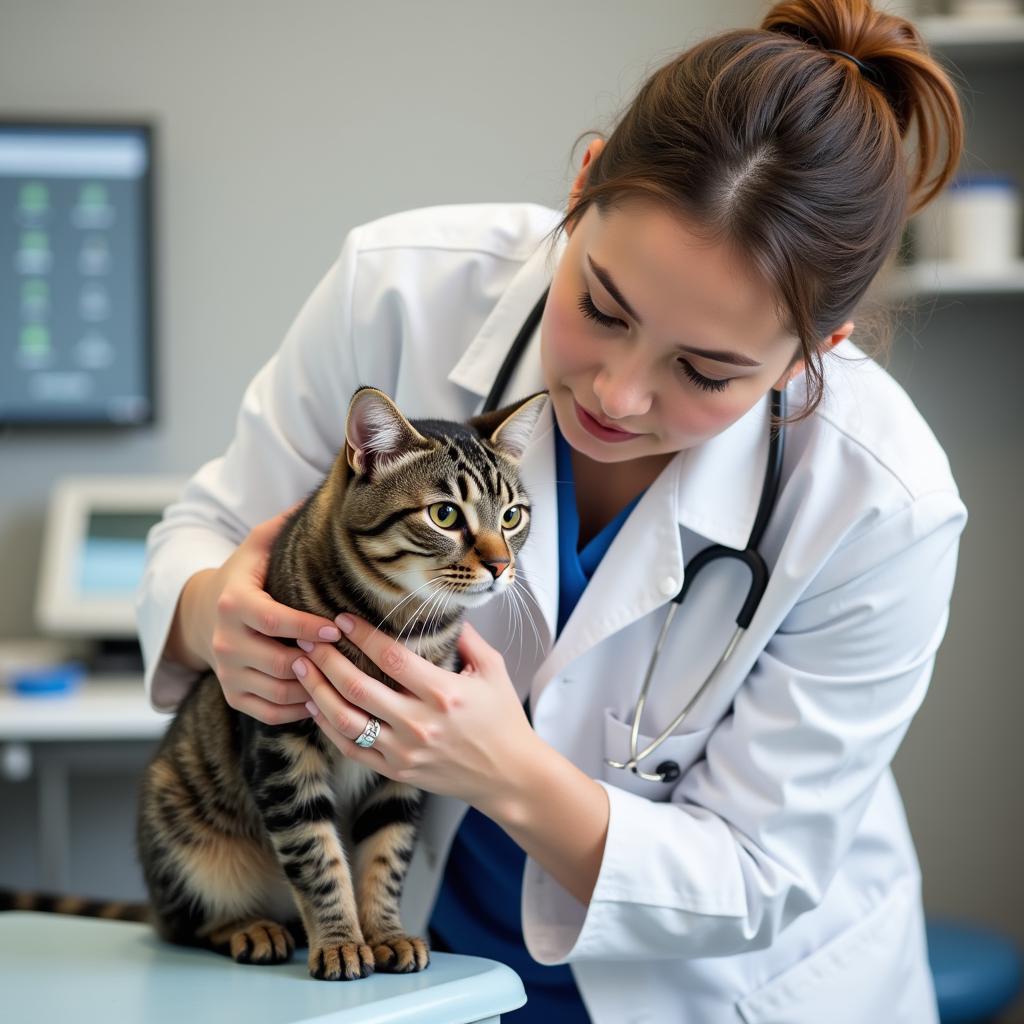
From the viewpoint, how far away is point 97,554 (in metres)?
2.56

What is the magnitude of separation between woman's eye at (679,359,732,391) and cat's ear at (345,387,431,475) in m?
0.23

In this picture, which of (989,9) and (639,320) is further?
(989,9)

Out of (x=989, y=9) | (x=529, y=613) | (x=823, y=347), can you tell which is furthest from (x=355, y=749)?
(x=989, y=9)

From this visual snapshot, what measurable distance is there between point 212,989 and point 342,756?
22cm

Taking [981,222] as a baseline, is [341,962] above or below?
below

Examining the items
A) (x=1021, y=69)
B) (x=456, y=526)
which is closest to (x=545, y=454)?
(x=456, y=526)

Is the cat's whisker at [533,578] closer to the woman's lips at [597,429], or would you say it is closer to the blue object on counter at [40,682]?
the woman's lips at [597,429]

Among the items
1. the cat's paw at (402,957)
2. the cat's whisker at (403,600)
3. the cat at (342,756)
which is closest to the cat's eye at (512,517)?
the cat at (342,756)

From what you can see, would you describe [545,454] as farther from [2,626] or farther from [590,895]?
[2,626]

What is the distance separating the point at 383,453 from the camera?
997 mm

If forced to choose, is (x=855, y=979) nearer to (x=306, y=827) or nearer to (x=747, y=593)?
(x=747, y=593)

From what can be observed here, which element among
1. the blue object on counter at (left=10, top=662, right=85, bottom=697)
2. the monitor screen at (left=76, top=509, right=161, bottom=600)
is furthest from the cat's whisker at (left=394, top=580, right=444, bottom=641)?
the monitor screen at (left=76, top=509, right=161, bottom=600)

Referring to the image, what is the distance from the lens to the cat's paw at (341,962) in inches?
36.1

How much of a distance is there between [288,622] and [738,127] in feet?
1.80
